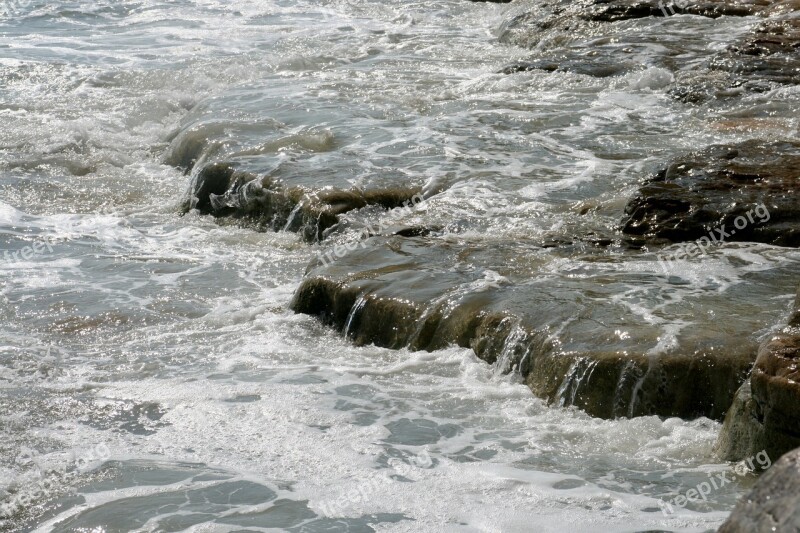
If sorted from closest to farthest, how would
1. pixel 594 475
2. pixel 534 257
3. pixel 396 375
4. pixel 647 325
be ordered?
pixel 594 475, pixel 647 325, pixel 396 375, pixel 534 257

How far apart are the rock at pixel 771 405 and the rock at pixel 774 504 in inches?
54.4

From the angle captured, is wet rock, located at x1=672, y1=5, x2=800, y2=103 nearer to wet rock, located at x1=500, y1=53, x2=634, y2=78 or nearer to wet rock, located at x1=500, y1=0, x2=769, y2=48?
wet rock, located at x1=500, y1=53, x2=634, y2=78

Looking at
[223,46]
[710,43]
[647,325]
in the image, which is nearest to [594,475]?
[647,325]

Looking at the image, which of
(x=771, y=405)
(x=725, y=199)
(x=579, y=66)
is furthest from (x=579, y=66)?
(x=771, y=405)

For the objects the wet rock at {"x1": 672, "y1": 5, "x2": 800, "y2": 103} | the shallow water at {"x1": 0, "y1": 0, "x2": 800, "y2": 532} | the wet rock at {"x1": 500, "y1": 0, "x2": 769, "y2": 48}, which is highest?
the wet rock at {"x1": 500, "y1": 0, "x2": 769, "y2": 48}

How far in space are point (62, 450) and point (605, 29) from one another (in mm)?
11559

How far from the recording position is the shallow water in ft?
14.6

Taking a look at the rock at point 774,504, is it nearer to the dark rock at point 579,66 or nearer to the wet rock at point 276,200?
the wet rock at point 276,200

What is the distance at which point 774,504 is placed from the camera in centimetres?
258

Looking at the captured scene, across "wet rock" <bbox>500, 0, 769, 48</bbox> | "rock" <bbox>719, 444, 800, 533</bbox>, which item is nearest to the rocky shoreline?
"rock" <bbox>719, 444, 800, 533</bbox>

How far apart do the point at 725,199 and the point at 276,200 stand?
377cm

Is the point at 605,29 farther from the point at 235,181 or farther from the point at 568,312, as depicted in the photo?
the point at 568,312

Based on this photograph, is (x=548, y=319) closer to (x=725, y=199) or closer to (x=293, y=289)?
(x=725, y=199)

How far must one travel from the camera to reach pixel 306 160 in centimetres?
968
